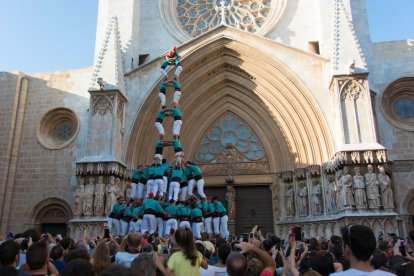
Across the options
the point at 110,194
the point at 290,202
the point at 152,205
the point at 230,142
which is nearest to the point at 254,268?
the point at 152,205

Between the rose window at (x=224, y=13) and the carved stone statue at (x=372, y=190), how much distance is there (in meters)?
8.23

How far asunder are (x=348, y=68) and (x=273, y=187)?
5089 mm

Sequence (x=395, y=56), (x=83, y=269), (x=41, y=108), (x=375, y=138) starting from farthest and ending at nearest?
(x=41, y=108), (x=395, y=56), (x=375, y=138), (x=83, y=269)

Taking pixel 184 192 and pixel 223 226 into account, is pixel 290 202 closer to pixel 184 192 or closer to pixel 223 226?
pixel 223 226

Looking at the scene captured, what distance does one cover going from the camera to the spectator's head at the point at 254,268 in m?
3.11

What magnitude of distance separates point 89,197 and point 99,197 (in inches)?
13.7

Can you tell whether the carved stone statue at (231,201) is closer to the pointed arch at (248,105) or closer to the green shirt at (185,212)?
the pointed arch at (248,105)

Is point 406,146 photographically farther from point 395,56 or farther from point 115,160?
point 115,160

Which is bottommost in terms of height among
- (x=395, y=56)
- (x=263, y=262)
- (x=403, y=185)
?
(x=263, y=262)

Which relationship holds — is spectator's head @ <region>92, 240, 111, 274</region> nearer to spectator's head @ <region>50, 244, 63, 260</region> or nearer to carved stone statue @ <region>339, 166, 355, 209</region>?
spectator's head @ <region>50, 244, 63, 260</region>

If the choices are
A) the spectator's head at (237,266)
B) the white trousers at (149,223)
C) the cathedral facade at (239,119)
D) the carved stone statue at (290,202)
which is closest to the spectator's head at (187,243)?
the spectator's head at (237,266)

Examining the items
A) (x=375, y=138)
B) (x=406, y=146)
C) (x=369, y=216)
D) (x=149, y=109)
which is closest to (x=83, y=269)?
(x=369, y=216)

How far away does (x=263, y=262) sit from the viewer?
332 centimetres

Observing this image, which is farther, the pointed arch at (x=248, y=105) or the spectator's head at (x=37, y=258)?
the pointed arch at (x=248, y=105)
